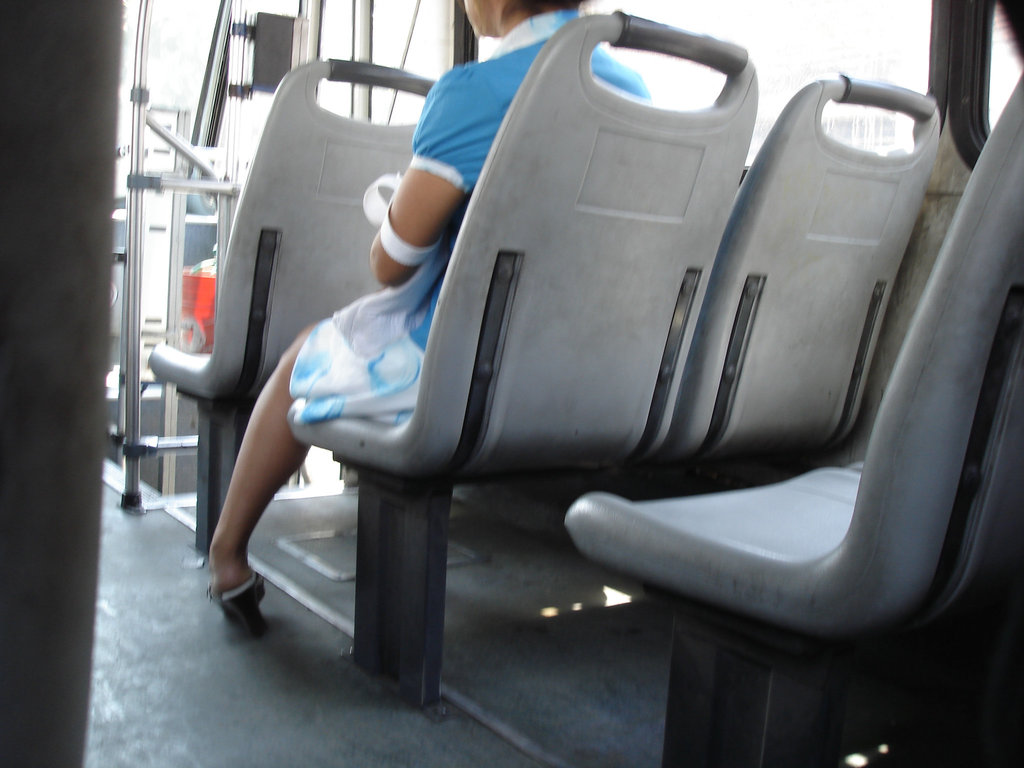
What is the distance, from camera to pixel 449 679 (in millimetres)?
1746

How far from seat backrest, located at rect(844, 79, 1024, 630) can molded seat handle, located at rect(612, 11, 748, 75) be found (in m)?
0.71

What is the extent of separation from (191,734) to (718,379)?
1036mm

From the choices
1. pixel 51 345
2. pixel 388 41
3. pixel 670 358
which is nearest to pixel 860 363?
pixel 670 358

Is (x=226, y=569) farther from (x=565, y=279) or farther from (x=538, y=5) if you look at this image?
(x=538, y=5)

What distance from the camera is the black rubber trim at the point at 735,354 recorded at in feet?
5.53

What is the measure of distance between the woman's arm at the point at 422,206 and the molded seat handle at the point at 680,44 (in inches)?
13.3

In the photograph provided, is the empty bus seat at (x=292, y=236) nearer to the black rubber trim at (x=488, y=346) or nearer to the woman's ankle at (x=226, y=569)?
the woman's ankle at (x=226, y=569)

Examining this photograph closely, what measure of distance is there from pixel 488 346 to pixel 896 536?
719mm

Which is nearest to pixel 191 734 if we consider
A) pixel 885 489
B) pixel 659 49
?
pixel 885 489

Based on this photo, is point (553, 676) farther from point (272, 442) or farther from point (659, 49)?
point (659, 49)

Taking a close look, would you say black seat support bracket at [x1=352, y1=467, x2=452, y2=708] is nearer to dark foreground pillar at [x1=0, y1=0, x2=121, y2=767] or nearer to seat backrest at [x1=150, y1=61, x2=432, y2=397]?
seat backrest at [x1=150, y1=61, x2=432, y2=397]

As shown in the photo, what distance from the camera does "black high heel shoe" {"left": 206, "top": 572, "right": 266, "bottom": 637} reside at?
1872mm

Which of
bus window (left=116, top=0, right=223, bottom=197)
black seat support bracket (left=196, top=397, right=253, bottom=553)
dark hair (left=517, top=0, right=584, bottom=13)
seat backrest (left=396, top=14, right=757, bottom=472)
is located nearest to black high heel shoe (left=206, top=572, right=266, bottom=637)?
black seat support bracket (left=196, top=397, right=253, bottom=553)

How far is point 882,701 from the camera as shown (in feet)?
5.64
